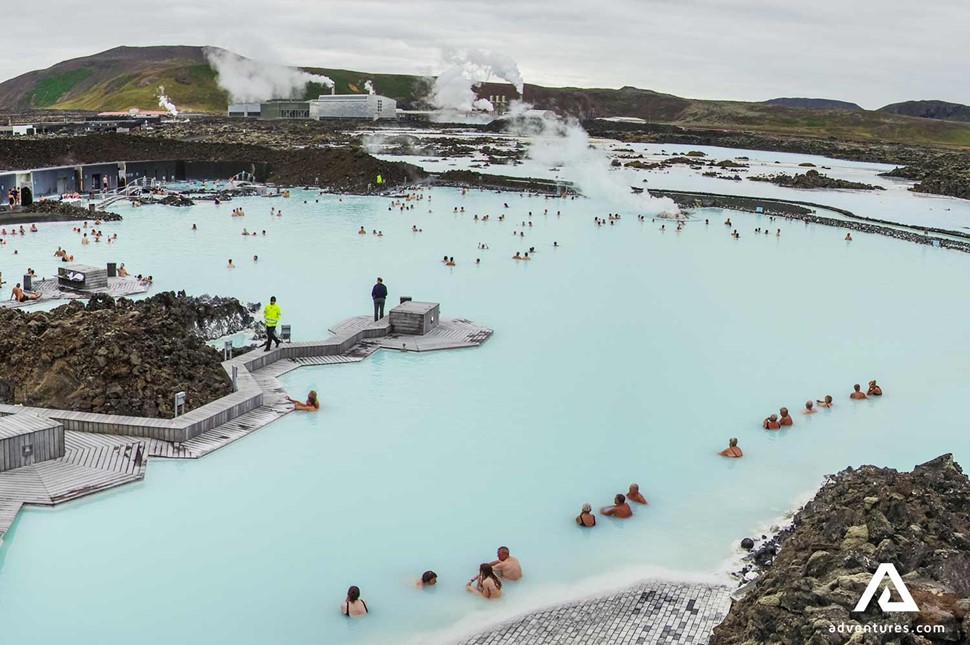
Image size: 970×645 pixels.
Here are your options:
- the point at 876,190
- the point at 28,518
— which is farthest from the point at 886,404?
the point at 876,190

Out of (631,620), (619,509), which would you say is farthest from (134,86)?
(631,620)

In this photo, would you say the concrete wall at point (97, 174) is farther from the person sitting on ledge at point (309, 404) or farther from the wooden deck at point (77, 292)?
the person sitting on ledge at point (309, 404)

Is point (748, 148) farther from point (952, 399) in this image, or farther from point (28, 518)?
point (28, 518)

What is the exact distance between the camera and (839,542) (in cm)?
843

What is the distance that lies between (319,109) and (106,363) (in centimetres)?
9787

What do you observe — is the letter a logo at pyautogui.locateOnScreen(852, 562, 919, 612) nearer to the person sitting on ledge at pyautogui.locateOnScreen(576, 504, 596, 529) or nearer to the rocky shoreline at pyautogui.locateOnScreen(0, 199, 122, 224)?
the person sitting on ledge at pyautogui.locateOnScreen(576, 504, 596, 529)

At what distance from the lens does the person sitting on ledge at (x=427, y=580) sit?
8.98 m

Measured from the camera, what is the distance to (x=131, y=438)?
473 inches

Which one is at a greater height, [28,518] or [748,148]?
[748,148]

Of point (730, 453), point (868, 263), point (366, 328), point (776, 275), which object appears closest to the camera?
point (730, 453)

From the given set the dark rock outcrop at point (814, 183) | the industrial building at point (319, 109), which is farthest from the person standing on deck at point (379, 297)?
the industrial building at point (319, 109)

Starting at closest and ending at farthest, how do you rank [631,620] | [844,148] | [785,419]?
[631,620] → [785,419] → [844,148]

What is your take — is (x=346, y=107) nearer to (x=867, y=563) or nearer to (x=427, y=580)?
(x=427, y=580)

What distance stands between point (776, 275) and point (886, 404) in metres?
13.2
